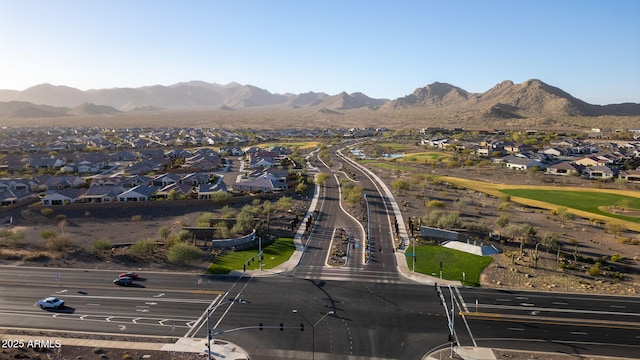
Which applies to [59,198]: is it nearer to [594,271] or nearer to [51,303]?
[51,303]

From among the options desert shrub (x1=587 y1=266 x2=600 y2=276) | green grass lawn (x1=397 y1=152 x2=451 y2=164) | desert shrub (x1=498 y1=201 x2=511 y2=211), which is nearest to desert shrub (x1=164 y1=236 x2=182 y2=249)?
desert shrub (x1=587 y1=266 x2=600 y2=276)

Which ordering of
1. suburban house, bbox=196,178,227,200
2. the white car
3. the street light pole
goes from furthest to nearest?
suburban house, bbox=196,178,227,200, the white car, the street light pole

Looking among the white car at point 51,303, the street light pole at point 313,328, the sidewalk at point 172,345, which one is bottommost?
the sidewalk at point 172,345

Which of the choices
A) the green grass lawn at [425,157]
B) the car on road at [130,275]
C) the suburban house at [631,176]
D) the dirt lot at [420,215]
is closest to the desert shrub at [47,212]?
the dirt lot at [420,215]

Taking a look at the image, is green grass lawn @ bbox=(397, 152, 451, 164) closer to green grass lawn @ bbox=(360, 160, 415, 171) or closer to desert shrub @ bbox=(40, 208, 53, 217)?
green grass lawn @ bbox=(360, 160, 415, 171)

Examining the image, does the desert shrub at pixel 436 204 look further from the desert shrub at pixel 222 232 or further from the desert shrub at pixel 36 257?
the desert shrub at pixel 36 257

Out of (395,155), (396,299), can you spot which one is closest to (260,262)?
(396,299)

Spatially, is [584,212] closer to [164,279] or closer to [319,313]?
[319,313]
